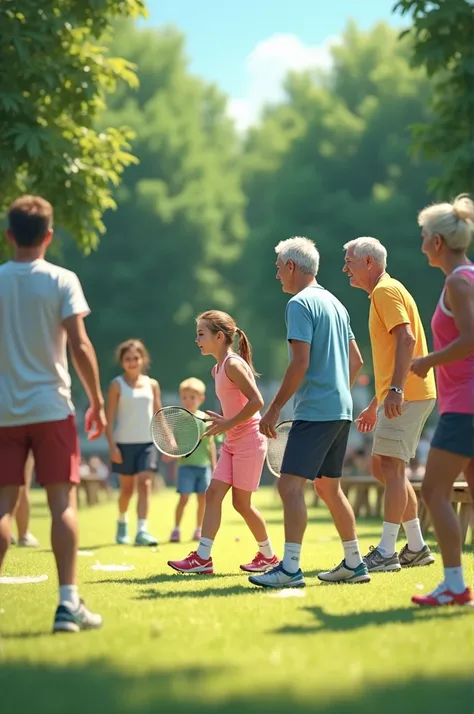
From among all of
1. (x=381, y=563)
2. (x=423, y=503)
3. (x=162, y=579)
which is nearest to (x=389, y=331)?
(x=423, y=503)

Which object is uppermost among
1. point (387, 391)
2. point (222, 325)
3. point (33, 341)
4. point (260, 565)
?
point (222, 325)

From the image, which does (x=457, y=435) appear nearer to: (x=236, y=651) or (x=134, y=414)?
(x=236, y=651)

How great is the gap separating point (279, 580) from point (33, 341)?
9.40 ft

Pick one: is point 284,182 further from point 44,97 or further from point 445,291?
point 445,291

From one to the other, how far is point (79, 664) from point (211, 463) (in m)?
9.99

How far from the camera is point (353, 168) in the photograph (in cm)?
4938

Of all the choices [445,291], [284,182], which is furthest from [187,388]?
[284,182]

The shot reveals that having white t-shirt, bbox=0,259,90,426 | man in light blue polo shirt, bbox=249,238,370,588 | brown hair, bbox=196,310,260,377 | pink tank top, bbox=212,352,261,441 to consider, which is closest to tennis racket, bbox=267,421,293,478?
pink tank top, bbox=212,352,261,441

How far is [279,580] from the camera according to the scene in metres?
8.84

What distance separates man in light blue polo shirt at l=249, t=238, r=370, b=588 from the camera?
28.6 feet

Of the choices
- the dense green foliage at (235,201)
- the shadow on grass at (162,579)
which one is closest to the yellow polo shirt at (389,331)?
the shadow on grass at (162,579)

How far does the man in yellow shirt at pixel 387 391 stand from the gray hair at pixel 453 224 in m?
2.11

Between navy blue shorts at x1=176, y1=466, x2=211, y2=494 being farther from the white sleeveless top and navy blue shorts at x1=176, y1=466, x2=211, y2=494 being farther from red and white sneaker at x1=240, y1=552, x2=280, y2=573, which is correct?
red and white sneaker at x1=240, y1=552, x2=280, y2=573

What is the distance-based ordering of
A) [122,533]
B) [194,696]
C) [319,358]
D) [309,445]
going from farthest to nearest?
[122,533], [319,358], [309,445], [194,696]
